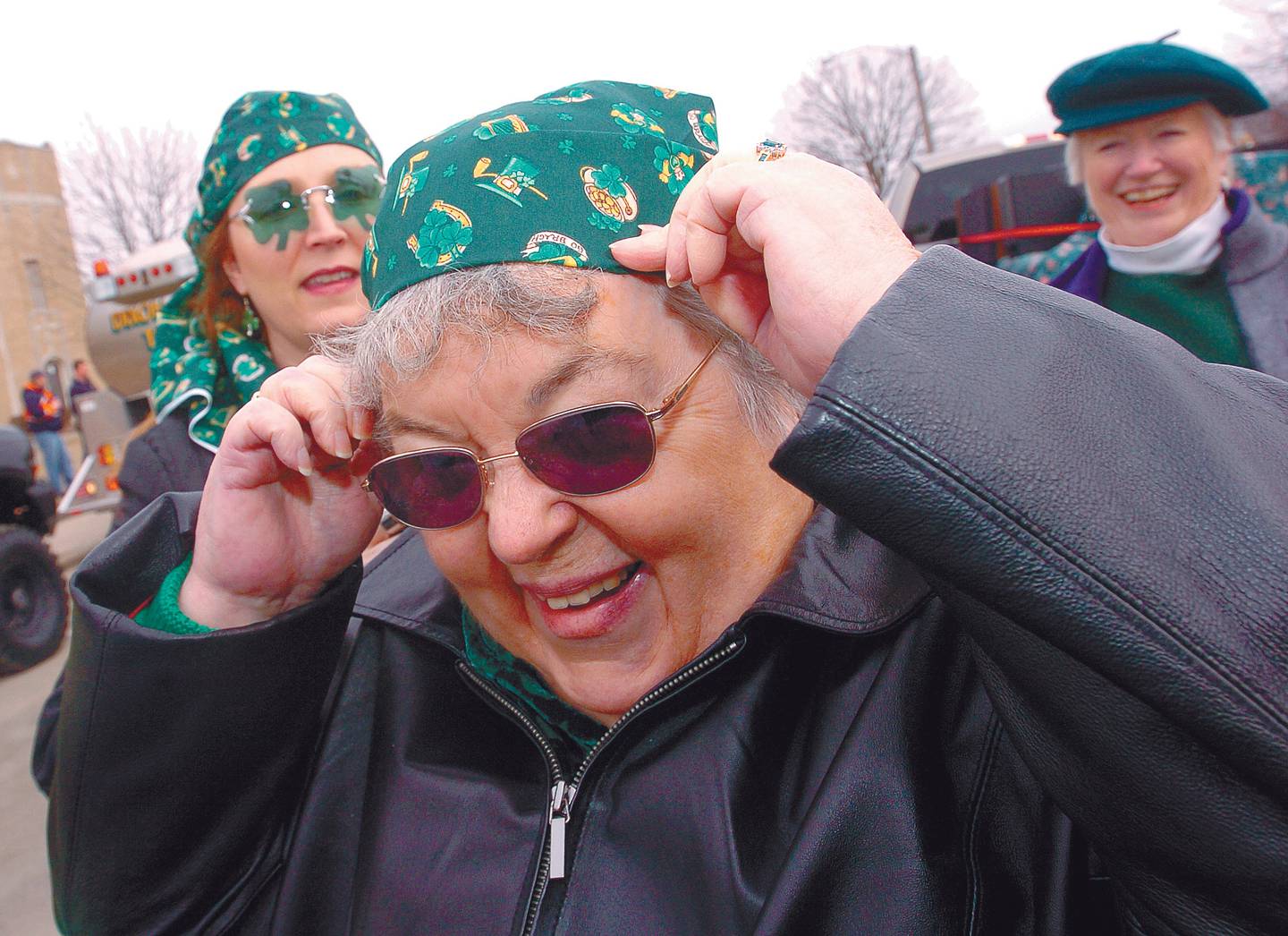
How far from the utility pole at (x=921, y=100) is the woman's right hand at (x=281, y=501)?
27.1 meters

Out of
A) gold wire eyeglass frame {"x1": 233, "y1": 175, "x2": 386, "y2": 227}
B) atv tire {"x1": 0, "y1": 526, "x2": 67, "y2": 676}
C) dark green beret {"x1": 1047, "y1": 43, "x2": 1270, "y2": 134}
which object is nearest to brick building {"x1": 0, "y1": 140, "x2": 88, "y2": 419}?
atv tire {"x1": 0, "y1": 526, "x2": 67, "y2": 676}

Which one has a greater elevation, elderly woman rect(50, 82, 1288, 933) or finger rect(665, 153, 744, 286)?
finger rect(665, 153, 744, 286)

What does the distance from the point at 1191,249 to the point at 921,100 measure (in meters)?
26.1

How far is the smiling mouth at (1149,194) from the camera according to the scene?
319 cm

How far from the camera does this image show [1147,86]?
308cm

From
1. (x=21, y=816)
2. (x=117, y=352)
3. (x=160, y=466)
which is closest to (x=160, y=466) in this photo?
(x=160, y=466)

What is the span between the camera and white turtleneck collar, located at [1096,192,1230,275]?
3100 mm

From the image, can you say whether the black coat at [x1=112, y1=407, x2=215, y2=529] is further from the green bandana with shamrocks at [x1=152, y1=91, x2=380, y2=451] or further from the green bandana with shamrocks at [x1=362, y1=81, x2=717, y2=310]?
the green bandana with shamrocks at [x1=362, y1=81, x2=717, y2=310]

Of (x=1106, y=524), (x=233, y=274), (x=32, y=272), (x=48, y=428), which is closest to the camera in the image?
(x=1106, y=524)

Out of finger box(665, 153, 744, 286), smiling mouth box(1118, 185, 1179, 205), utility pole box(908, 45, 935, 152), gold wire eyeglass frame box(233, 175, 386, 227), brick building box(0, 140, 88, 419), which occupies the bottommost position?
brick building box(0, 140, 88, 419)

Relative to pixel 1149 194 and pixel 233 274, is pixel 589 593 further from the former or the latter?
pixel 1149 194

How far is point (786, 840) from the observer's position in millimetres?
1255

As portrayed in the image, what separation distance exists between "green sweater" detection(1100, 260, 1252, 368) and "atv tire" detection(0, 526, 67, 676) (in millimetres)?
6336

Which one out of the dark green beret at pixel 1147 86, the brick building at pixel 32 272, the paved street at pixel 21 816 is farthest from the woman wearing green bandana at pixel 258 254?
the brick building at pixel 32 272
